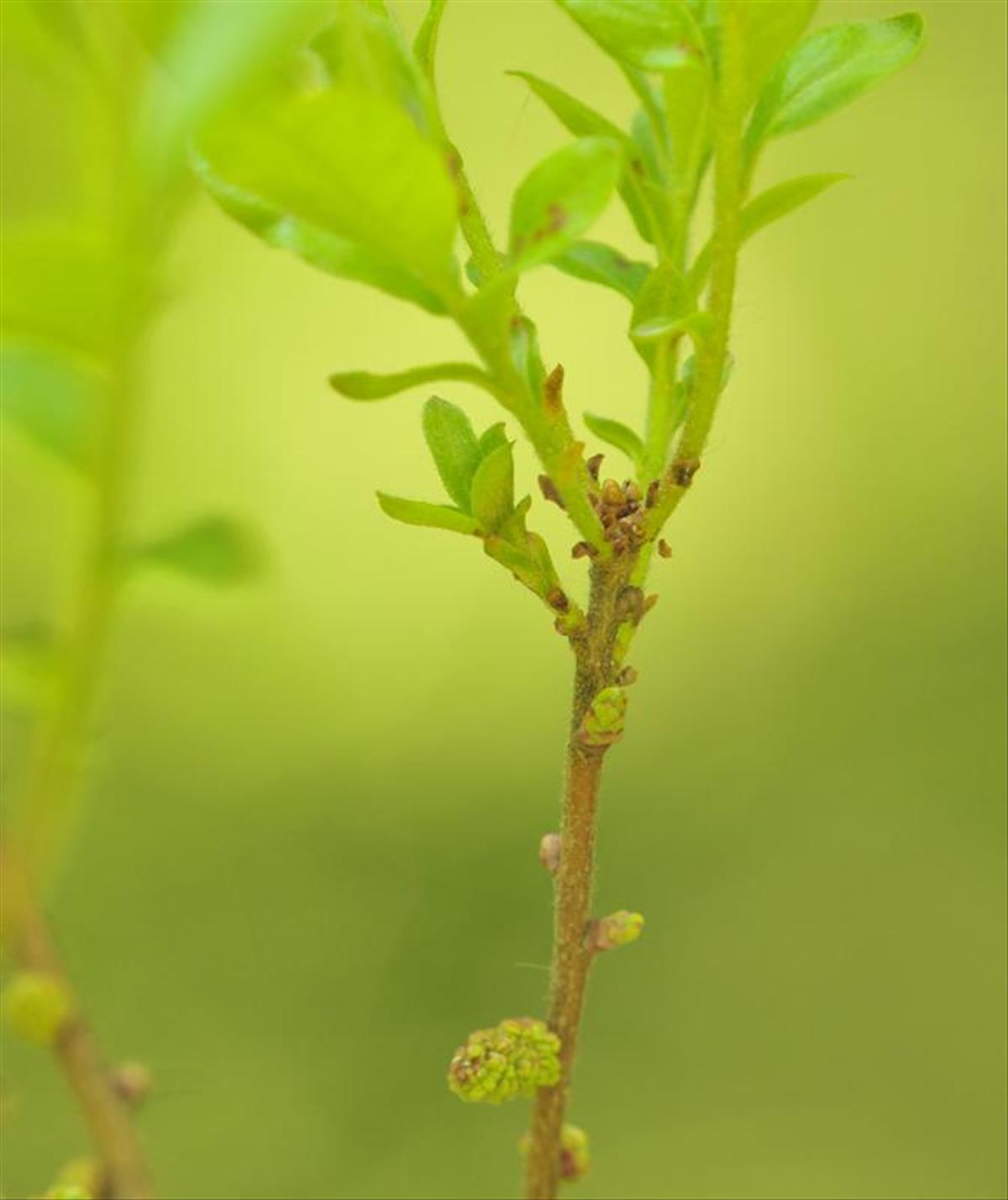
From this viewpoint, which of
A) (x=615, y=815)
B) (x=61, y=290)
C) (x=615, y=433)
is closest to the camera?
(x=61, y=290)

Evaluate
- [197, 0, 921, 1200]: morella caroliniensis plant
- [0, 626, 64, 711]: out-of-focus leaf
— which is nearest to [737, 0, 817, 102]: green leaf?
[197, 0, 921, 1200]: morella caroliniensis plant

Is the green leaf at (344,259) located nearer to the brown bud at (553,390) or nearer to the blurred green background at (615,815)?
the brown bud at (553,390)

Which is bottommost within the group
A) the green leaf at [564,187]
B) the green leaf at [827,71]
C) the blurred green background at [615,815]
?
the blurred green background at [615,815]

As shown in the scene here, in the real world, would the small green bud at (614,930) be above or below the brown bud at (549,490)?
below

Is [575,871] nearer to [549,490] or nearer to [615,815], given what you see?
[549,490]

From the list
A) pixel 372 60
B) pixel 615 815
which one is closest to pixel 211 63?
pixel 372 60

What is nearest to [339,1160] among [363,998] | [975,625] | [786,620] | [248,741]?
[363,998]

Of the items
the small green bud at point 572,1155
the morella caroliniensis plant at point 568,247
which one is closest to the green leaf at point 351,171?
the morella caroliniensis plant at point 568,247

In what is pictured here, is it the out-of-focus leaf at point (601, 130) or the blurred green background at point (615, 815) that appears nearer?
the out-of-focus leaf at point (601, 130)
